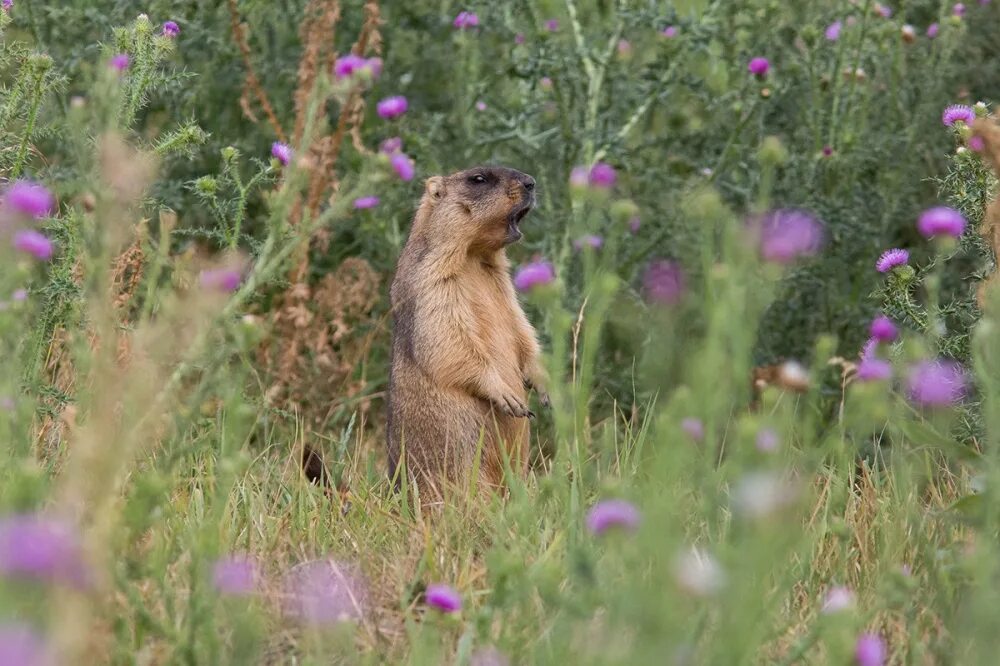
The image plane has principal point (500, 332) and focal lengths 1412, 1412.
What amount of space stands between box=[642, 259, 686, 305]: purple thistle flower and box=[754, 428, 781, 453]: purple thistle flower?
3305 mm

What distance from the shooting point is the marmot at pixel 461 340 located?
4.68 meters

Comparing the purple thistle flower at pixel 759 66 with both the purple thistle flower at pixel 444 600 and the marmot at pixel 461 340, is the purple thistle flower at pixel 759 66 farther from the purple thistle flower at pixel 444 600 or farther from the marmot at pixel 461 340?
the purple thistle flower at pixel 444 600

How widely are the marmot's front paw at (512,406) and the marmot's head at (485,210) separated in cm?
62

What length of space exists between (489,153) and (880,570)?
3526 mm

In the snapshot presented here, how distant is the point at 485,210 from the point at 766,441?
2.87 metres

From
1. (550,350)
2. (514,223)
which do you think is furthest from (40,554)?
(550,350)

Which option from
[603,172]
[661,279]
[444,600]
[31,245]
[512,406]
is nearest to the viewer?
[444,600]

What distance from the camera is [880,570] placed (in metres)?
3.48

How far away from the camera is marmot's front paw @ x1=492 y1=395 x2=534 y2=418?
4.67 metres

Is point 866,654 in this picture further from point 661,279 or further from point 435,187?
point 661,279

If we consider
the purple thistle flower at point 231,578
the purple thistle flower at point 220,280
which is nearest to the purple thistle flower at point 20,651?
the purple thistle flower at point 231,578

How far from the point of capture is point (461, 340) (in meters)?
4.75

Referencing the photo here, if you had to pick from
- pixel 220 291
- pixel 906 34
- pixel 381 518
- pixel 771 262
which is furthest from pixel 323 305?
pixel 771 262

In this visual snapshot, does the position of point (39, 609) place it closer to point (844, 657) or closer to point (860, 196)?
point (844, 657)
